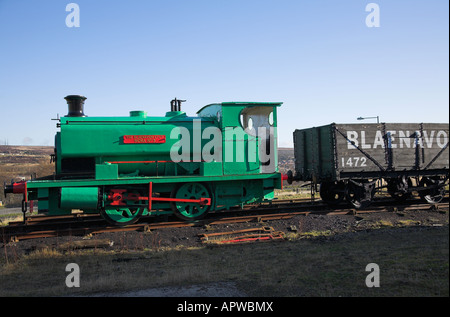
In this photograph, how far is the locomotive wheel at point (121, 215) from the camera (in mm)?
10439

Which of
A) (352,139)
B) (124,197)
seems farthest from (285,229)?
(124,197)

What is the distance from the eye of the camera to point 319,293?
5.33m

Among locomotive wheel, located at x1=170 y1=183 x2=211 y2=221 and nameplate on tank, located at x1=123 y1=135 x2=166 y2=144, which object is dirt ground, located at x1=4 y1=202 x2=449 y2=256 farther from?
nameplate on tank, located at x1=123 y1=135 x2=166 y2=144

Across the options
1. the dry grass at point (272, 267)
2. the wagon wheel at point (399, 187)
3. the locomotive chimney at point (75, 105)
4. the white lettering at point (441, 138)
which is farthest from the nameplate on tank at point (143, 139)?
the white lettering at point (441, 138)

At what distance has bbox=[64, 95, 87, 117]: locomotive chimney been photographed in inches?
433

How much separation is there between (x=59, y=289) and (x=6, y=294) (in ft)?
2.82

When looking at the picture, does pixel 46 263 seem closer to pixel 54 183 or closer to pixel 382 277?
pixel 54 183

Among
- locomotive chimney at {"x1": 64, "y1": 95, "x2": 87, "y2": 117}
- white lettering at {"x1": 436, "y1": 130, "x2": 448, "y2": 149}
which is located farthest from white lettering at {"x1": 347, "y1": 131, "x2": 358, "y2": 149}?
locomotive chimney at {"x1": 64, "y1": 95, "x2": 87, "y2": 117}

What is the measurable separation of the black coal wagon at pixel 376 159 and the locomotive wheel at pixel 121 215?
562cm

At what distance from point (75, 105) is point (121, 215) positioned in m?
3.77

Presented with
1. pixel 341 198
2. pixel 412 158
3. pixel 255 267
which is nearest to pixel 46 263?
pixel 255 267

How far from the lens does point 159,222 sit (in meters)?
10.9

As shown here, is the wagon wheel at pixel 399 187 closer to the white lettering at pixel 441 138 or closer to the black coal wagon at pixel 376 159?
the black coal wagon at pixel 376 159

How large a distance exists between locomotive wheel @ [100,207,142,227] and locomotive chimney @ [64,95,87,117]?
10.4 ft
